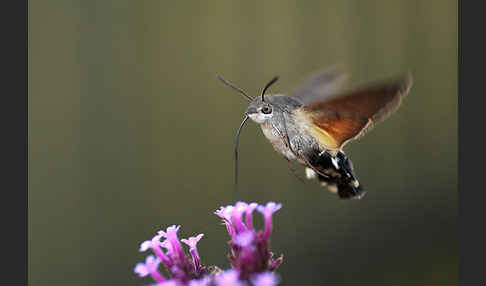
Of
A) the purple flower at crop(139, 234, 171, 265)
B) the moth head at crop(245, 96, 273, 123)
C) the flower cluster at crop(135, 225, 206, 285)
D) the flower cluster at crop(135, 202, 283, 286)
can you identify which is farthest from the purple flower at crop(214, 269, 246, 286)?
the moth head at crop(245, 96, 273, 123)

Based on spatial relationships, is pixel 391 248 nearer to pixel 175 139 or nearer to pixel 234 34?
pixel 175 139

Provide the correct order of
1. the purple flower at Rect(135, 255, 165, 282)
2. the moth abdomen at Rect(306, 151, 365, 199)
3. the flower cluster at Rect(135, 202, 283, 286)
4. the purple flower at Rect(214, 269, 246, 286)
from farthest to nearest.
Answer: the moth abdomen at Rect(306, 151, 365, 199), the purple flower at Rect(135, 255, 165, 282), the flower cluster at Rect(135, 202, 283, 286), the purple flower at Rect(214, 269, 246, 286)

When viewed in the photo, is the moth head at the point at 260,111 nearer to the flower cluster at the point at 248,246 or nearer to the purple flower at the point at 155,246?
the flower cluster at the point at 248,246

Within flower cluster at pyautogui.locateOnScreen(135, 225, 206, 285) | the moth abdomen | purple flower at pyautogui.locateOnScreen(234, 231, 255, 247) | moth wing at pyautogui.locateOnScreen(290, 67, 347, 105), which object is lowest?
flower cluster at pyautogui.locateOnScreen(135, 225, 206, 285)

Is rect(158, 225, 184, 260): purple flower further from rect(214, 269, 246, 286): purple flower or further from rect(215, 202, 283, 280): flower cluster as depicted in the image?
rect(214, 269, 246, 286): purple flower

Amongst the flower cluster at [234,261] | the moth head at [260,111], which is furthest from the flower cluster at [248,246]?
the moth head at [260,111]
